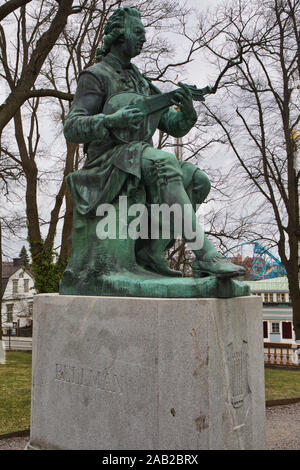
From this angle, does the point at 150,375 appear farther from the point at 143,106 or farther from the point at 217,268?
the point at 143,106

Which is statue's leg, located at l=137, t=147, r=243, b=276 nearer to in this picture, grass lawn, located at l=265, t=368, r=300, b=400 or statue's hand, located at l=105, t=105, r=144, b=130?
statue's hand, located at l=105, t=105, r=144, b=130

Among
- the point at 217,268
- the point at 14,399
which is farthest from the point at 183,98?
the point at 14,399

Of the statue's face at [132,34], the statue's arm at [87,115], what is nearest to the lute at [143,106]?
the statue's arm at [87,115]

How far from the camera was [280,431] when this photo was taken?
616cm

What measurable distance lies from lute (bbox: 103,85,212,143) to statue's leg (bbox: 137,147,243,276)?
18 centimetres

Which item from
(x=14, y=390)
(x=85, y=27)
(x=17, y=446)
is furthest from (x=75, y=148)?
(x=17, y=446)

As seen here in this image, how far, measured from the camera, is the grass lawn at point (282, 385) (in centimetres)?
865

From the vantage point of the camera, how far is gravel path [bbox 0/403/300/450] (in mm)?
5339

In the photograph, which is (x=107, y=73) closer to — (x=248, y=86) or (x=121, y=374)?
(x=121, y=374)

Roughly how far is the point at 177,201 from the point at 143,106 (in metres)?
0.85

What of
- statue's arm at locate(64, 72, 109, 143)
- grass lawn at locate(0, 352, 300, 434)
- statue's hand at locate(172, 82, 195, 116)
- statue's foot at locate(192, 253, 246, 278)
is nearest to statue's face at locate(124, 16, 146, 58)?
statue's arm at locate(64, 72, 109, 143)

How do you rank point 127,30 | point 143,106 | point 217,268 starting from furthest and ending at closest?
1. point 127,30
2. point 143,106
3. point 217,268

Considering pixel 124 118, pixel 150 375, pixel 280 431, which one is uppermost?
pixel 124 118

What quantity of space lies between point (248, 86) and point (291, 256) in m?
5.45
